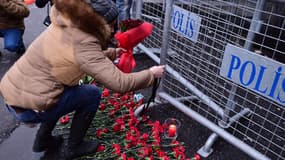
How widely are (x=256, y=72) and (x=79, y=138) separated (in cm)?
130

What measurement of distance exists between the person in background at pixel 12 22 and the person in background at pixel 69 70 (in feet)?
6.12

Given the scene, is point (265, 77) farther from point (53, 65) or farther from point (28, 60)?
point (28, 60)

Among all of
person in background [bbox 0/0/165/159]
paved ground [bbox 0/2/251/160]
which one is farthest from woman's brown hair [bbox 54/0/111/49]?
paved ground [bbox 0/2/251/160]

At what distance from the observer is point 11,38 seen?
382 cm

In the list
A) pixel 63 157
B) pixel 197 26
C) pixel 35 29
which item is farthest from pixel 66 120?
pixel 35 29

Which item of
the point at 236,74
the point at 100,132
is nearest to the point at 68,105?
the point at 100,132

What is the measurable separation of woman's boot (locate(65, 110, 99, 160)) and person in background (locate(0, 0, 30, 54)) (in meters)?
2.03

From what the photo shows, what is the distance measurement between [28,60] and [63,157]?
0.83 metres

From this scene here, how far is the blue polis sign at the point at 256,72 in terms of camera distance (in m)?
1.78

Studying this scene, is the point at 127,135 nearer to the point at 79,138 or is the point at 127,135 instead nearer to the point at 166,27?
the point at 79,138

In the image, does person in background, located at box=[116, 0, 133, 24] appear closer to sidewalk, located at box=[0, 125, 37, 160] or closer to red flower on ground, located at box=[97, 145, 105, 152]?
sidewalk, located at box=[0, 125, 37, 160]

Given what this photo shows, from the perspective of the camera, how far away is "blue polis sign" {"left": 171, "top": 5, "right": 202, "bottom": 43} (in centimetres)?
233

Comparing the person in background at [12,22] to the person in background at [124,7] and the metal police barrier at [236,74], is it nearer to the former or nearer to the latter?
the person in background at [124,7]

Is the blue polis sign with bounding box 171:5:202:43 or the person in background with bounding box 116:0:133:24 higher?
the blue polis sign with bounding box 171:5:202:43
